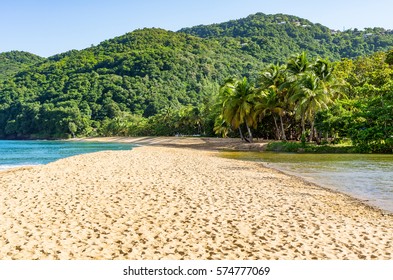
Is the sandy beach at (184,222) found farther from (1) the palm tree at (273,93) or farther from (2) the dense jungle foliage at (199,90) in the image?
(1) the palm tree at (273,93)

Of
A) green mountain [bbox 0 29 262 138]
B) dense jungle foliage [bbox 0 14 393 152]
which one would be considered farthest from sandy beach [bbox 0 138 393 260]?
green mountain [bbox 0 29 262 138]

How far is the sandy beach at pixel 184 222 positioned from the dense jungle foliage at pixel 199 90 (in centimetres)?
2595

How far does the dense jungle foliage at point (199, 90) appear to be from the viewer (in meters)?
37.7

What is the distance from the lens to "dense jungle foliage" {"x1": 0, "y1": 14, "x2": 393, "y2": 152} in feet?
124

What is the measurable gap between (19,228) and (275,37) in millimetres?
202542

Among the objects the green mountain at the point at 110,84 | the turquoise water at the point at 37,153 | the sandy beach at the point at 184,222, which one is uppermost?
the green mountain at the point at 110,84

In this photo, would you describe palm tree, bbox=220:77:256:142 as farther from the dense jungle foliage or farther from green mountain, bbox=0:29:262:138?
green mountain, bbox=0:29:262:138

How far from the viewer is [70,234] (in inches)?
295

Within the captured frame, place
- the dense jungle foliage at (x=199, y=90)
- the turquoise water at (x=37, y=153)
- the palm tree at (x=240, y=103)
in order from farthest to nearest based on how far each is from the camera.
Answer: the palm tree at (x=240, y=103) < the dense jungle foliage at (x=199, y=90) < the turquoise water at (x=37, y=153)

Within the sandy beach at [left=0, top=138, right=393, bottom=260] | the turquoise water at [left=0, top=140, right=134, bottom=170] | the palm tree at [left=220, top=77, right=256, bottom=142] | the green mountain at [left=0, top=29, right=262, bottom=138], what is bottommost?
the turquoise water at [left=0, top=140, right=134, bottom=170]

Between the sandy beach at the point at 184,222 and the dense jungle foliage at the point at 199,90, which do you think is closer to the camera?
the sandy beach at the point at 184,222

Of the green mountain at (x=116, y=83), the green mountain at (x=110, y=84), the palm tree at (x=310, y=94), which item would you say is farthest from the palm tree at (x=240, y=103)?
the green mountain at (x=110, y=84)

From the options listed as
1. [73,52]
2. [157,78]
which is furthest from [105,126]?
[73,52]

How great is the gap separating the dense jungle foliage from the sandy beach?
1022 inches
